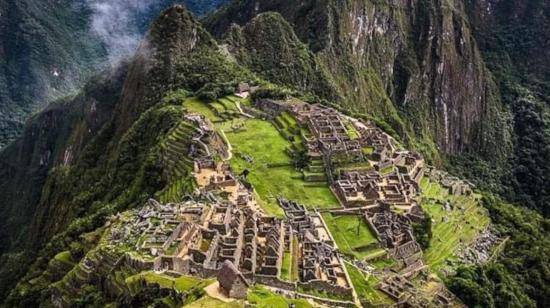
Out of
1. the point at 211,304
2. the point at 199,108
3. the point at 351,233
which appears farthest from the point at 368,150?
the point at 211,304

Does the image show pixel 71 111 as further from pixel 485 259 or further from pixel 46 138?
pixel 485 259

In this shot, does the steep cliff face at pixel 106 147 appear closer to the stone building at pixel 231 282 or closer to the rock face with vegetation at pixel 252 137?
the rock face with vegetation at pixel 252 137

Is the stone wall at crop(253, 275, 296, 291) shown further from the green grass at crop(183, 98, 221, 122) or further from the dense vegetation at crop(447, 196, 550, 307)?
the green grass at crop(183, 98, 221, 122)

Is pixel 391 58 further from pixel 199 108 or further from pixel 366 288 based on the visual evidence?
pixel 366 288

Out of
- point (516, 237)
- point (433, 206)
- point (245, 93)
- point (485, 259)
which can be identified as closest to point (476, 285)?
point (485, 259)

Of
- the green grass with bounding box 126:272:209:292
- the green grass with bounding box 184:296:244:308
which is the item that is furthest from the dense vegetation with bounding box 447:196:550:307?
the green grass with bounding box 184:296:244:308
